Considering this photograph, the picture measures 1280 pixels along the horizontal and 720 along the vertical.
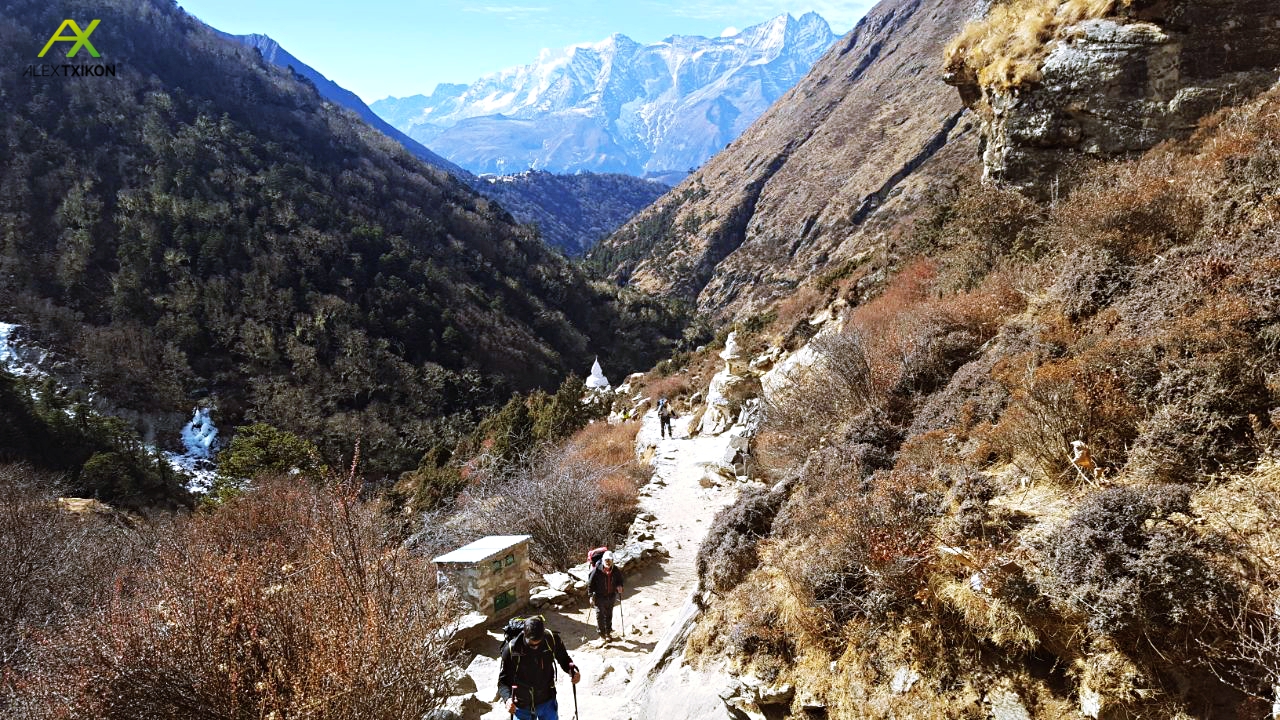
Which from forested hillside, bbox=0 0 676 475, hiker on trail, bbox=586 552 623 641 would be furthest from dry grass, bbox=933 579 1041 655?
forested hillside, bbox=0 0 676 475

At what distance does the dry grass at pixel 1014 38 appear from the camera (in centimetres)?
977

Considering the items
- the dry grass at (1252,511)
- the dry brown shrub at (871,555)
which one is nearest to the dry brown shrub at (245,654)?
the dry brown shrub at (871,555)

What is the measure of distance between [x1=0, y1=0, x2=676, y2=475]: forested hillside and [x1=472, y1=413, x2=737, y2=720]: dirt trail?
1131 inches

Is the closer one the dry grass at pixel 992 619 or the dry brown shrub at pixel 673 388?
the dry grass at pixel 992 619

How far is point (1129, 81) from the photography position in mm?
8844

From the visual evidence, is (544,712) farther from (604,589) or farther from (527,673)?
(604,589)

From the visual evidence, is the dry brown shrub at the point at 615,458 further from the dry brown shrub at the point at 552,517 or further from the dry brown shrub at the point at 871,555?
the dry brown shrub at the point at 871,555

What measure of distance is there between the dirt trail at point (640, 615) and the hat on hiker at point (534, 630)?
122cm

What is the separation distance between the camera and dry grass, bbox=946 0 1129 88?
9773mm

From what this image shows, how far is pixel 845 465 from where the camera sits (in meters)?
5.84

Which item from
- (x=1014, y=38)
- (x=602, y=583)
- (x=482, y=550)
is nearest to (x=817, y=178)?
(x=1014, y=38)

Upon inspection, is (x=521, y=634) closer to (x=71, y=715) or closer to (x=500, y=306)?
(x=71, y=715)

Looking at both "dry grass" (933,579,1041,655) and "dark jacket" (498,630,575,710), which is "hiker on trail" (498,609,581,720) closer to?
"dark jacket" (498,630,575,710)

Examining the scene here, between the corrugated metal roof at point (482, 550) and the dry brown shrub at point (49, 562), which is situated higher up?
the dry brown shrub at point (49, 562)
